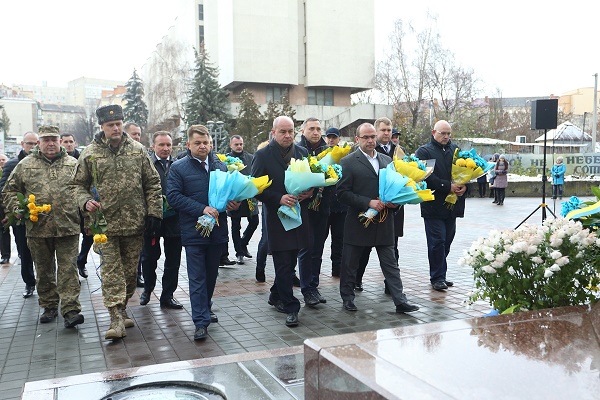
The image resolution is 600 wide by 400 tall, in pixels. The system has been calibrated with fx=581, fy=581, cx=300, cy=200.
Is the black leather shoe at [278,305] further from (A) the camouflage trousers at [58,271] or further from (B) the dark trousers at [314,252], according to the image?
(A) the camouflage trousers at [58,271]

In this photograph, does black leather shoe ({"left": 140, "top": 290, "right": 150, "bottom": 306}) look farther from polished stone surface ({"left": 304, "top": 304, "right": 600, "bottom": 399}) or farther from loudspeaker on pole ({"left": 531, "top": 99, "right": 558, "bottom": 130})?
loudspeaker on pole ({"left": 531, "top": 99, "right": 558, "bottom": 130})

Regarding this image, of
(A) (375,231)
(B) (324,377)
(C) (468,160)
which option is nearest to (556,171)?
(C) (468,160)

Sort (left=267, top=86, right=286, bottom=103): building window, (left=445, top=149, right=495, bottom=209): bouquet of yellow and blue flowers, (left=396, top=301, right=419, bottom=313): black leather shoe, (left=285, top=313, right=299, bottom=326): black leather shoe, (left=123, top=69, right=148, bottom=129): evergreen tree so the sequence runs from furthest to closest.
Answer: (left=123, top=69, right=148, bottom=129): evergreen tree
(left=267, top=86, right=286, bottom=103): building window
(left=445, top=149, right=495, bottom=209): bouquet of yellow and blue flowers
(left=396, top=301, right=419, bottom=313): black leather shoe
(left=285, top=313, right=299, bottom=326): black leather shoe

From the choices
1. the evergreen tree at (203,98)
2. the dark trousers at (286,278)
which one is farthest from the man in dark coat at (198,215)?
the evergreen tree at (203,98)

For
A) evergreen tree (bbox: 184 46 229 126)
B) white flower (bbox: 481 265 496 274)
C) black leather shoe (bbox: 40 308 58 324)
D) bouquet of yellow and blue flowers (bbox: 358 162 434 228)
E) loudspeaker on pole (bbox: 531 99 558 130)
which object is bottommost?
black leather shoe (bbox: 40 308 58 324)

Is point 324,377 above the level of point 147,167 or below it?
below

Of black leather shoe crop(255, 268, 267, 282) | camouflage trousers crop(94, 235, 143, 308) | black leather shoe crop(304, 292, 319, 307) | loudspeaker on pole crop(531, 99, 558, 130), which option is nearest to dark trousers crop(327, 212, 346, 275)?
black leather shoe crop(255, 268, 267, 282)

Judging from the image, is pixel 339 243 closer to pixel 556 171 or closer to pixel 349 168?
pixel 349 168

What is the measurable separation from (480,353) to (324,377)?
2.65 ft

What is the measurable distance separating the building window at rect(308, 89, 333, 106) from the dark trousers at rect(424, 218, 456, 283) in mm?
51984

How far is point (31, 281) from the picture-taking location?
7.94m

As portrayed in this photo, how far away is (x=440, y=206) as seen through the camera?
7578 millimetres

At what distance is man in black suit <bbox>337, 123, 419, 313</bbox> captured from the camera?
6.44 metres

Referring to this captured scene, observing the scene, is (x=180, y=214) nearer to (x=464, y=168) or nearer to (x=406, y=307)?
(x=406, y=307)
